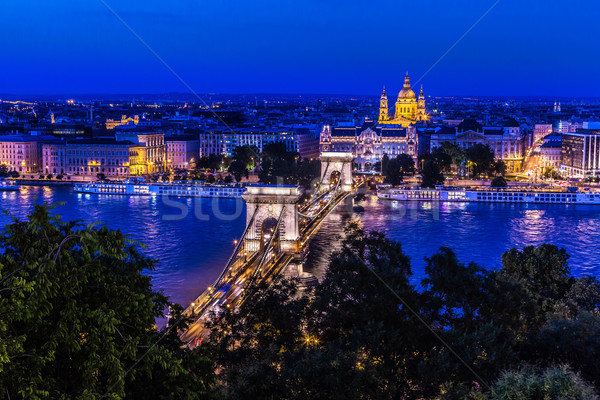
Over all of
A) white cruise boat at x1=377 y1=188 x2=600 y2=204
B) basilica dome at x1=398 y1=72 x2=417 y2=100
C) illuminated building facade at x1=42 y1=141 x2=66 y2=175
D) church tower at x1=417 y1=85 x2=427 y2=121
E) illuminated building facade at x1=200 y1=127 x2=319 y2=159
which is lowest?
white cruise boat at x1=377 y1=188 x2=600 y2=204

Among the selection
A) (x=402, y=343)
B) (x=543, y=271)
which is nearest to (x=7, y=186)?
(x=543, y=271)

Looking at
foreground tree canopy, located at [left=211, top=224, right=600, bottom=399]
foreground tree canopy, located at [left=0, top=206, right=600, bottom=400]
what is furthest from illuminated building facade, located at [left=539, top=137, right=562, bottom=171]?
foreground tree canopy, located at [left=211, top=224, right=600, bottom=399]

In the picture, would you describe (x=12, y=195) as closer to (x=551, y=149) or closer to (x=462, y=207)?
(x=462, y=207)

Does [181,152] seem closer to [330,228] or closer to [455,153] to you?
[455,153]

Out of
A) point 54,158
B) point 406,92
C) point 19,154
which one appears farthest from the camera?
point 406,92

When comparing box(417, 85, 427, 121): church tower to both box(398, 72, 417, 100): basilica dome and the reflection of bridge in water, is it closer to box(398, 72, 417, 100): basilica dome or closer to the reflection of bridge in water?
box(398, 72, 417, 100): basilica dome
